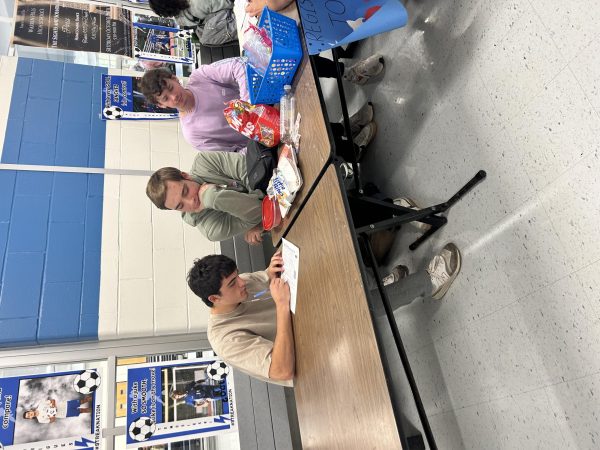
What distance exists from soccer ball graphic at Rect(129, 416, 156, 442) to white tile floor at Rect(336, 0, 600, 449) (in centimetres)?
161

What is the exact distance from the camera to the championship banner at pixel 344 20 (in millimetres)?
1581

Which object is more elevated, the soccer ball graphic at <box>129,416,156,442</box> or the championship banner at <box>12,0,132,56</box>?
the championship banner at <box>12,0,132,56</box>

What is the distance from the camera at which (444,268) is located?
1740 mm

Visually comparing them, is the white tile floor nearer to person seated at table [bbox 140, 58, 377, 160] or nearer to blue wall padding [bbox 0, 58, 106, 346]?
person seated at table [bbox 140, 58, 377, 160]

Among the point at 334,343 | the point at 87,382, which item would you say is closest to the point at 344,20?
the point at 334,343

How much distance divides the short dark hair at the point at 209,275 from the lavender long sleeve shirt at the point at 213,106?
0.91 metres

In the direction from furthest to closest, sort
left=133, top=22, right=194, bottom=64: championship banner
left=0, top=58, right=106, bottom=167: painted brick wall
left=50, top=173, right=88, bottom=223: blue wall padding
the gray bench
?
left=133, top=22, right=194, bottom=64: championship banner < left=0, top=58, right=106, bottom=167: painted brick wall < left=50, top=173, right=88, bottom=223: blue wall padding < the gray bench


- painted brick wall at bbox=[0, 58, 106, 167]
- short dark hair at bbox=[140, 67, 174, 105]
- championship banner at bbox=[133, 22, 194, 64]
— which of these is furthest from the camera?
championship banner at bbox=[133, 22, 194, 64]

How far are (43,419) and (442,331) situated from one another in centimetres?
226

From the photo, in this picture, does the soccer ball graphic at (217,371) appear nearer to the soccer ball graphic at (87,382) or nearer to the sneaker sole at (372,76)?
the soccer ball graphic at (87,382)

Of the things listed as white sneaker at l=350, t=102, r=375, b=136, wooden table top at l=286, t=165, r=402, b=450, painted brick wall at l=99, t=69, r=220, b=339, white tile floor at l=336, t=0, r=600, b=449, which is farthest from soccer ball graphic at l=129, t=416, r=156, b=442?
white sneaker at l=350, t=102, r=375, b=136

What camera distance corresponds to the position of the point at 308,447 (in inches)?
61.2

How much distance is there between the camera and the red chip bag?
1.75 m

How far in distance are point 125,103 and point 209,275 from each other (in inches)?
89.9
